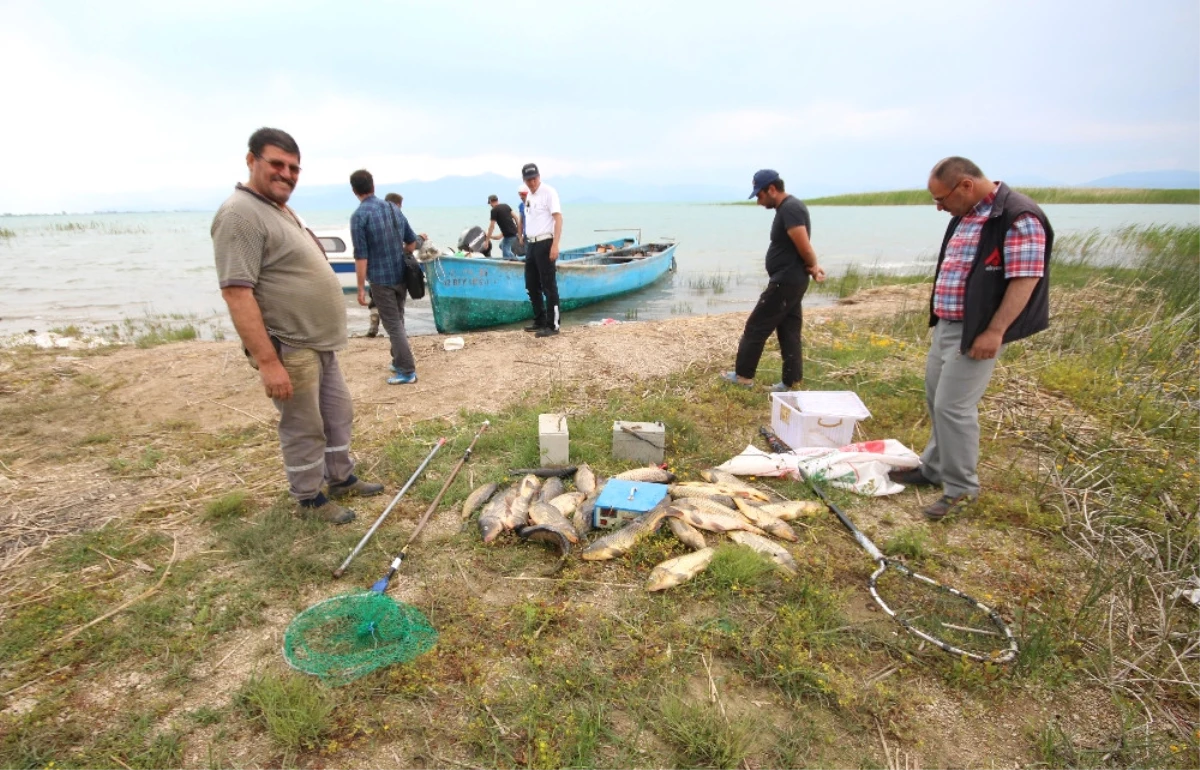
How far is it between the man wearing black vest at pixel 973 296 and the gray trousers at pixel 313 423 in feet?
12.8

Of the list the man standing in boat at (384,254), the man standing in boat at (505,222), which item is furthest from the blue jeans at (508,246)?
the man standing in boat at (384,254)

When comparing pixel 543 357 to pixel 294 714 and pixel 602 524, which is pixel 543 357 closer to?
pixel 602 524

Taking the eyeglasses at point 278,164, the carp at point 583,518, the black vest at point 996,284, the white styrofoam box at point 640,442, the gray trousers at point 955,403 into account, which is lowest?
the carp at point 583,518

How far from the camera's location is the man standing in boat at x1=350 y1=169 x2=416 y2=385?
5.70m

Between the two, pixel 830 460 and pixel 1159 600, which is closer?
pixel 1159 600

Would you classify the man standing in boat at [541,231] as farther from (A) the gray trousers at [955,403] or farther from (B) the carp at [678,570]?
(B) the carp at [678,570]

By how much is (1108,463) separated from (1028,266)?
76.9 inches

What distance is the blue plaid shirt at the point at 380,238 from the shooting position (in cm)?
570

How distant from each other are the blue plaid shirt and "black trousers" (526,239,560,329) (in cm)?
183

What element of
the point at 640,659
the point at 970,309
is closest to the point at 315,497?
the point at 640,659

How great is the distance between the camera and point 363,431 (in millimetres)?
5133

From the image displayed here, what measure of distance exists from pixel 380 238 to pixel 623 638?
484cm

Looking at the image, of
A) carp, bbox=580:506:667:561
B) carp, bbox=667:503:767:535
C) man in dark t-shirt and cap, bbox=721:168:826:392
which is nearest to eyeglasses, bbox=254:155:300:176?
carp, bbox=580:506:667:561

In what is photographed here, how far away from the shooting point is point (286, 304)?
3.08 meters
